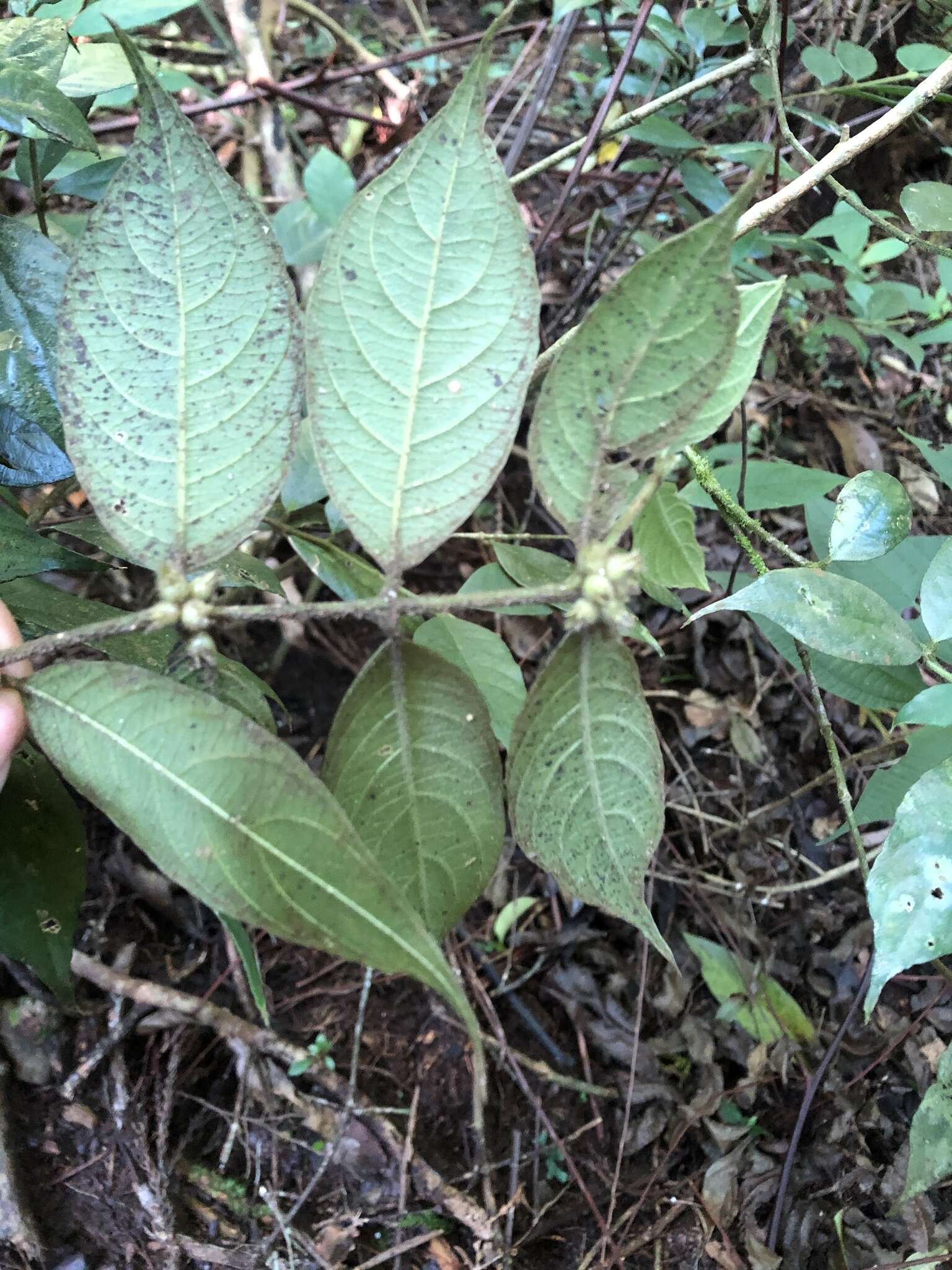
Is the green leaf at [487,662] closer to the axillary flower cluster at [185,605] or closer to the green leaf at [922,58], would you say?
the axillary flower cluster at [185,605]

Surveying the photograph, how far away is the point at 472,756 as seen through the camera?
0.57 metres

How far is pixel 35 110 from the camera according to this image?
0.78m

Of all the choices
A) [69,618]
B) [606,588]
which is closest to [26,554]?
[69,618]

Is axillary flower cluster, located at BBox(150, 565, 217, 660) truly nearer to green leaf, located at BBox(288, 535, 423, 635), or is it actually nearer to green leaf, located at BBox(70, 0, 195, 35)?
green leaf, located at BBox(288, 535, 423, 635)

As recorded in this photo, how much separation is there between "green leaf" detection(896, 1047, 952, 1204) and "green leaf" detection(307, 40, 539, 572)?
2.53 feet

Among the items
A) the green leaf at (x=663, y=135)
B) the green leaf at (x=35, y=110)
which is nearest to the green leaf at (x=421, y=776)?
the green leaf at (x=35, y=110)

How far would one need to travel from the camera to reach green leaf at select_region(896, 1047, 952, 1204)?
798mm

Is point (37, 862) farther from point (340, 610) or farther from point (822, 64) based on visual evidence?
point (822, 64)

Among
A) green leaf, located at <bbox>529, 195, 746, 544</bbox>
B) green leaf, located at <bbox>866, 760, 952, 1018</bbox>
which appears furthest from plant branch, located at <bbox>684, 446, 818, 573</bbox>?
green leaf, located at <bbox>529, 195, 746, 544</bbox>

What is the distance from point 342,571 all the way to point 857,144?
724 mm

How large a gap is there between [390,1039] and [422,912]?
1101mm

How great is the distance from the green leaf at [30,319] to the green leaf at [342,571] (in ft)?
0.93

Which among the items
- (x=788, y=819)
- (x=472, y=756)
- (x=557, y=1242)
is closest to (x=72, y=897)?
(x=472, y=756)

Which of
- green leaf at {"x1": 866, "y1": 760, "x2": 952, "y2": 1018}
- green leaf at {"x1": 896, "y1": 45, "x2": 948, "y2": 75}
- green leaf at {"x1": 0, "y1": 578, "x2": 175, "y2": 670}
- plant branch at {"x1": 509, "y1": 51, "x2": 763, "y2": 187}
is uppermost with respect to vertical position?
plant branch at {"x1": 509, "y1": 51, "x2": 763, "y2": 187}
